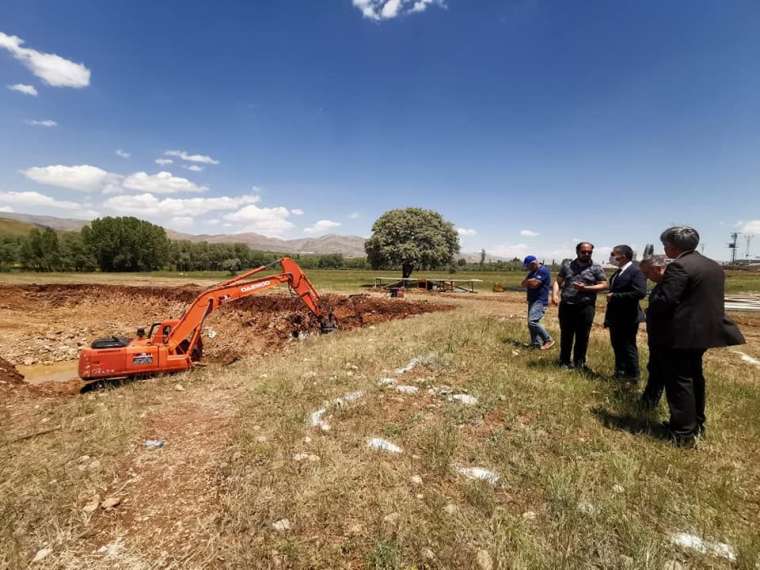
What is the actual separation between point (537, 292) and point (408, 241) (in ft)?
74.3

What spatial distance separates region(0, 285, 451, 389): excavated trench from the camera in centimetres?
1175

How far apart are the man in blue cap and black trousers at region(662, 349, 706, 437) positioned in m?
3.89

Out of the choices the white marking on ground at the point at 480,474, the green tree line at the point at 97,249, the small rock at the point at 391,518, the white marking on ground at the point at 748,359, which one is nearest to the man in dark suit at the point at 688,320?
the white marking on ground at the point at 480,474

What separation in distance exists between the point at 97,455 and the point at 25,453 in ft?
3.09

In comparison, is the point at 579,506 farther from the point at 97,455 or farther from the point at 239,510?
the point at 97,455

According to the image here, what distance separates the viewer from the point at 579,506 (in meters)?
3.05

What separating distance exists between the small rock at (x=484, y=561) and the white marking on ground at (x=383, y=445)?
149 cm

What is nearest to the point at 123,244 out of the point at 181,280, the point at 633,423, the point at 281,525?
the point at 181,280

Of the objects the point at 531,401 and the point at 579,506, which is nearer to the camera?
the point at 579,506

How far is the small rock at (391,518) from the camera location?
293 centimetres

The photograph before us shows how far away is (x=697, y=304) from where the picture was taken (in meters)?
3.85

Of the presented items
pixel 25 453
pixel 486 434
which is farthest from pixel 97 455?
pixel 486 434

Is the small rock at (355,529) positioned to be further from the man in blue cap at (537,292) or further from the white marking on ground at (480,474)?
the man in blue cap at (537,292)

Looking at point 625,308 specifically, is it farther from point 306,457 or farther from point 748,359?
point 748,359
